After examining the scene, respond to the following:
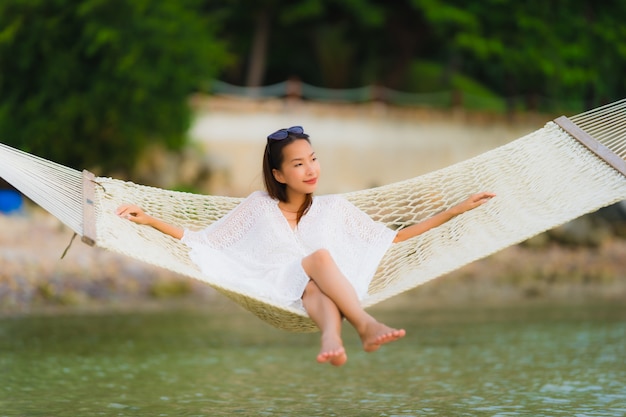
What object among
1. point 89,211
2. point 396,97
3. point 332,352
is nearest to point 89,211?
point 89,211

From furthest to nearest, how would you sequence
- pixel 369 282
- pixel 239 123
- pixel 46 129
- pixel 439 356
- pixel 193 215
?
pixel 239 123, pixel 46 129, pixel 439 356, pixel 193 215, pixel 369 282

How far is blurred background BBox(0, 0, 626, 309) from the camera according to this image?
443 inches

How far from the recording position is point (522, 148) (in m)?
4.18

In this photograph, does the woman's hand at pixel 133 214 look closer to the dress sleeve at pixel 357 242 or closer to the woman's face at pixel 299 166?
the woman's face at pixel 299 166

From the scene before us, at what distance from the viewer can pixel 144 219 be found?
12.4 ft

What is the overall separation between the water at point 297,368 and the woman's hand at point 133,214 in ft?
2.67

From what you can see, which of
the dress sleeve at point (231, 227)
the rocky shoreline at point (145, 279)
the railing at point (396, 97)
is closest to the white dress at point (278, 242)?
the dress sleeve at point (231, 227)

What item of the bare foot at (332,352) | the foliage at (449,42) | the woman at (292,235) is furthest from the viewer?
the foliage at (449,42)

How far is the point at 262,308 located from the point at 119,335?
11.5 feet

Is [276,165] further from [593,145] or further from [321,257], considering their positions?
[593,145]

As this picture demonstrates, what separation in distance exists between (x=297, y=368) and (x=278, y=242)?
6.15 feet

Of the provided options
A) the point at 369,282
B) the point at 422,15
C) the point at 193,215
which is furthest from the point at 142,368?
the point at 422,15

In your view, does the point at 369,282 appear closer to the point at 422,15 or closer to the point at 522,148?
the point at 522,148

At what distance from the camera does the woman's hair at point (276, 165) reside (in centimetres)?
377
